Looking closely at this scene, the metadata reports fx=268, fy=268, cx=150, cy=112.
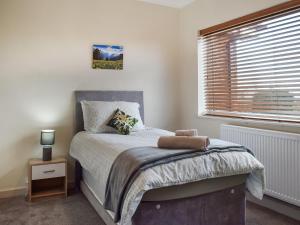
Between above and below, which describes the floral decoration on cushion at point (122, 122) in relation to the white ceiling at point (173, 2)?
below

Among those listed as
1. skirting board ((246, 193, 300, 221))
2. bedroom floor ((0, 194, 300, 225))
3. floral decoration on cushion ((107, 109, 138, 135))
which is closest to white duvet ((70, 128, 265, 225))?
bedroom floor ((0, 194, 300, 225))

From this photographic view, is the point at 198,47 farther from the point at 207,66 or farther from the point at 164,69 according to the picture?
the point at 164,69

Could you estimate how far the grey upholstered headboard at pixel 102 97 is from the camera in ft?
11.2

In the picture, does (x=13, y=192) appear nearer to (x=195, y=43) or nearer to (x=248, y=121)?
(x=248, y=121)

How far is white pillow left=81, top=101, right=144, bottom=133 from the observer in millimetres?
3215

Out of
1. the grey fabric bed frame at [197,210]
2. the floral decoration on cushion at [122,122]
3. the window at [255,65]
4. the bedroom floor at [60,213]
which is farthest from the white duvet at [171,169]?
the window at [255,65]

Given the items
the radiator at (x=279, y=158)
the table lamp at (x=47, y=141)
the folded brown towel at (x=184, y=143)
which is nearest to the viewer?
the folded brown towel at (x=184, y=143)

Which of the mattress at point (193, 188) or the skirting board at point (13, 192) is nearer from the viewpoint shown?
the mattress at point (193, 188)

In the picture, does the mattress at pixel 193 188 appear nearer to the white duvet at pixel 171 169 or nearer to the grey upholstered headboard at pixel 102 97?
the white duvet at pixel 171 169

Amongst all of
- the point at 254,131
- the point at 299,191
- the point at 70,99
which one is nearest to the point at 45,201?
the point at 70,99

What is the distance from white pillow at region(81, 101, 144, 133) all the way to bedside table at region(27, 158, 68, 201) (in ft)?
1.71

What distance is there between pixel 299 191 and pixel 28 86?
3076 mm

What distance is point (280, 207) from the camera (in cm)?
267

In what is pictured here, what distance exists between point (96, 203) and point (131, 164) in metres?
1.07
